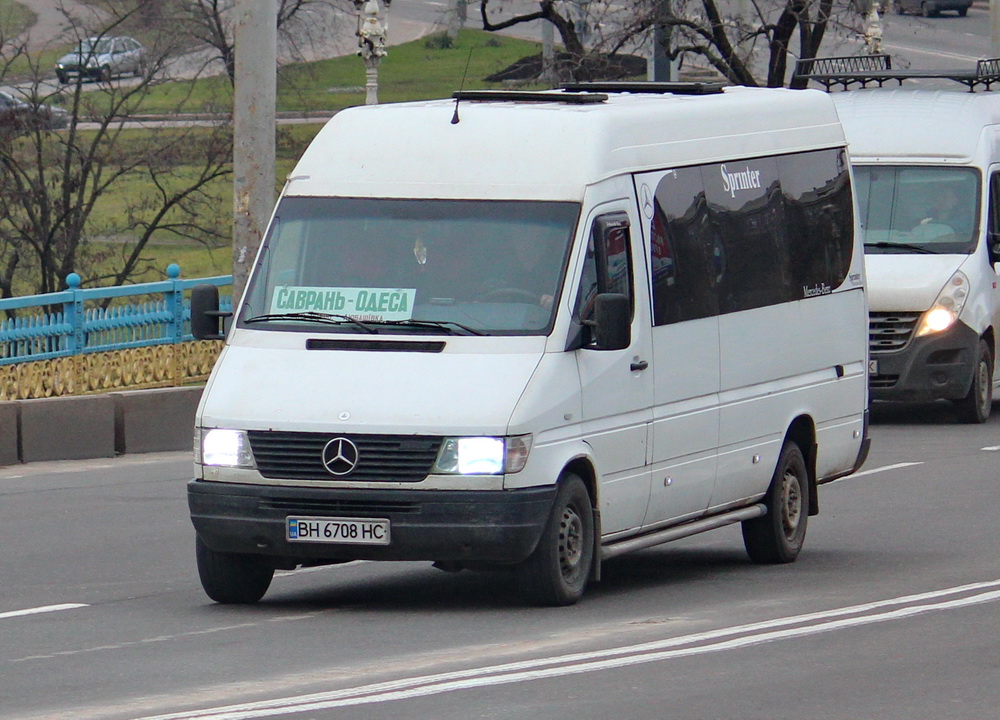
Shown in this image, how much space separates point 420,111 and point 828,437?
339 centimetres

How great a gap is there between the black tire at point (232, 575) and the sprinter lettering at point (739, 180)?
3.22 meters

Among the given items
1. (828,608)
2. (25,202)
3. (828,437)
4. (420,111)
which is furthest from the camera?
(25,202)

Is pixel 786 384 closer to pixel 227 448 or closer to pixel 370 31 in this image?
pixel 227 448

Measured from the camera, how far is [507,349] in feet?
29.6

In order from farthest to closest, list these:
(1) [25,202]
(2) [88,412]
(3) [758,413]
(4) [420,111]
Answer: (1) [25,202] < (2) [88,412] < (3) [758,413] < (4) [420,111]

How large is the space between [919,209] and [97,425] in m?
8.08

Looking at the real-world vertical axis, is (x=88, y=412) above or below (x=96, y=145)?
below

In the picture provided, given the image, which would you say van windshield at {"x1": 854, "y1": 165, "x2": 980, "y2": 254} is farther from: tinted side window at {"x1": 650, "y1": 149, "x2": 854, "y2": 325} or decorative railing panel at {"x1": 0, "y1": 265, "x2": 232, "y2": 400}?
tinted side window at {"x1": 650, "y1": 149, "x2": 854, "y2": 325}

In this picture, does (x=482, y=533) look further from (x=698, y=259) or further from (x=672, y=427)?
(x=698, y=259)

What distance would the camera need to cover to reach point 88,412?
1717 centimetres

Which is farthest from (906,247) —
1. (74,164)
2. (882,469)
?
(74,164)

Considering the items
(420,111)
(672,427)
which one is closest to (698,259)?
(672,427)

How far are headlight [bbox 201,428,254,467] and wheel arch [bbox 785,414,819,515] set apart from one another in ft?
11.9

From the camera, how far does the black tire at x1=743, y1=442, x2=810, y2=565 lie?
11148 millimetres
